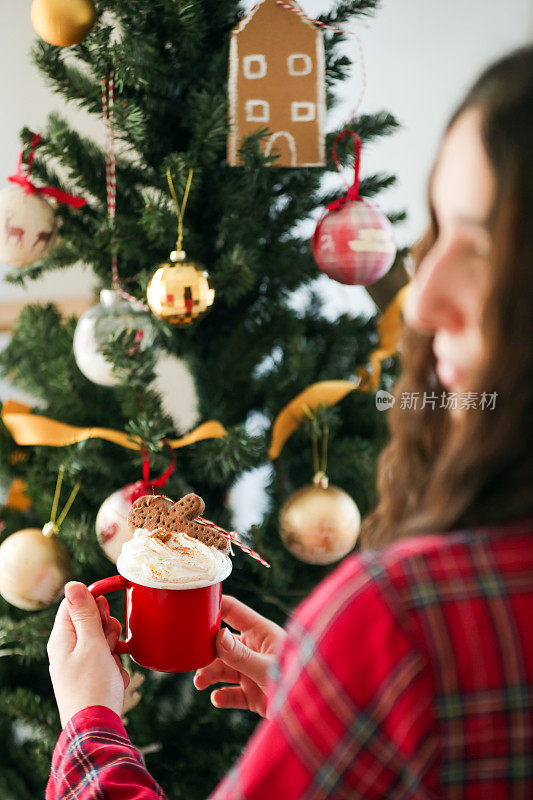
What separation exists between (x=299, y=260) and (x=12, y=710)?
73cm

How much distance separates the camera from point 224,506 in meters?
1.08

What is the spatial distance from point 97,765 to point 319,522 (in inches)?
18.2

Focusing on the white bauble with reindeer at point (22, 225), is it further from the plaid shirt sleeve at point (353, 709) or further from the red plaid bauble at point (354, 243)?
the plaid shirt sleeve at point (353, 709)

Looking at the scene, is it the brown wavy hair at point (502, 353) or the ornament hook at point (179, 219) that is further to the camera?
the ornament hook at point (179, 219)

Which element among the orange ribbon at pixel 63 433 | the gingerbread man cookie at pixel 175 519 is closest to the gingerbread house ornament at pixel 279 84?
the orange ribbon at pixel 63 433

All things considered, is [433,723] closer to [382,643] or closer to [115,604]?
[382,643]

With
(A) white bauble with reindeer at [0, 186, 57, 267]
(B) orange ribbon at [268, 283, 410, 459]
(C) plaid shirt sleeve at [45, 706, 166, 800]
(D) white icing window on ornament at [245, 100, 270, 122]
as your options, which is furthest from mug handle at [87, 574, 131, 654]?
(D) white icing window on ornament at [245, 100, 270, 122]

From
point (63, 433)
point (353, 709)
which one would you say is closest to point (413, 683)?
point (353, 709)

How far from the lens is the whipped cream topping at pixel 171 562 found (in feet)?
2.28

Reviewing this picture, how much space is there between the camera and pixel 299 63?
3.10ft

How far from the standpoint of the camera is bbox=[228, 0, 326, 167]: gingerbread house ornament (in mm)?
924

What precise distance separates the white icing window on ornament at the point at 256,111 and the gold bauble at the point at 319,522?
469mm

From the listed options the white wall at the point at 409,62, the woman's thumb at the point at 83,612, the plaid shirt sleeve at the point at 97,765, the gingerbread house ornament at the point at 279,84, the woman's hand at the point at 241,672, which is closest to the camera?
the plaid shirt sleeve at the point at 97,765

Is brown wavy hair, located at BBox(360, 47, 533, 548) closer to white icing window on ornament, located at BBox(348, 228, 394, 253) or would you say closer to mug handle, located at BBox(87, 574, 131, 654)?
mug handle, located at BBox(87, 574, 131, 654)
